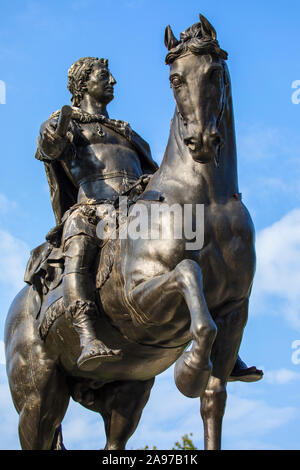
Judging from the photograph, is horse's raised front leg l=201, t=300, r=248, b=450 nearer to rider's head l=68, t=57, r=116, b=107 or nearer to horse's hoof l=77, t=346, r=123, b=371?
horse's hoof l=77, t=346, r=123, b=371

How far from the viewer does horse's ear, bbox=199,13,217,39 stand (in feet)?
27.4

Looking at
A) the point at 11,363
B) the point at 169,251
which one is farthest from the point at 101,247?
the point at 11,363

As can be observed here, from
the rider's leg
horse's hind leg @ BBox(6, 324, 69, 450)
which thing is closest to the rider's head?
the rider's leg

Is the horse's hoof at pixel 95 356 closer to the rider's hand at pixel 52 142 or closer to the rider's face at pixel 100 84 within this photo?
the rider's hand at pixel 52 142

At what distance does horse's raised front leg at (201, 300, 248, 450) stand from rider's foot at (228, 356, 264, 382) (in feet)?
2.07

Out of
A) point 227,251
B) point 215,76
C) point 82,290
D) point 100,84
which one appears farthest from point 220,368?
point 100,84

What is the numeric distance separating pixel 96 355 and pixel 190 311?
1.38 metres

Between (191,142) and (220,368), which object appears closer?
(191,142)

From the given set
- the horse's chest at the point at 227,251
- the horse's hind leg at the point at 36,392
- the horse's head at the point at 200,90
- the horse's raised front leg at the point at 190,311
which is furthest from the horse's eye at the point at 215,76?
the horse's hind leg at the point at 36,392

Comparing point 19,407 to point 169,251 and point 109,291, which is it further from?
point 169,251

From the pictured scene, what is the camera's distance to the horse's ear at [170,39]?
332 inches

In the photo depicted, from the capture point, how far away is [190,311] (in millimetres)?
7531

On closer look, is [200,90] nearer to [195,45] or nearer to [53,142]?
[195,45]
